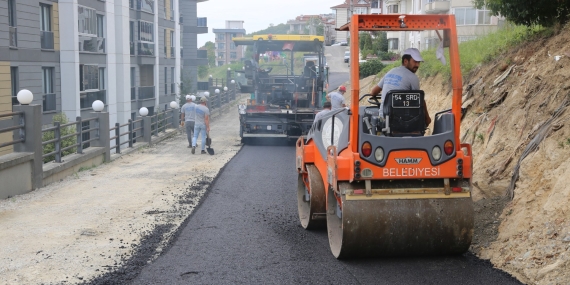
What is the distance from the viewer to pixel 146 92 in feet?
121

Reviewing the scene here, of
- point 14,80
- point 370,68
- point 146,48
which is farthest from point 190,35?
point 14,80

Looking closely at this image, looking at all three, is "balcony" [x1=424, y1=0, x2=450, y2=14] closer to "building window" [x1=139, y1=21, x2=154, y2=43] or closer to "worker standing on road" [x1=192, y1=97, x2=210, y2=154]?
"building window" [x1=139, y1=21, x2=154, y2=43]

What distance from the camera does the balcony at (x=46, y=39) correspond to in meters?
25.3

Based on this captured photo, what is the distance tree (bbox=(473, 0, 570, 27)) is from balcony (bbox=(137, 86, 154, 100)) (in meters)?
26.1

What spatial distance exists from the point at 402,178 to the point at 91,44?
24.7 meters

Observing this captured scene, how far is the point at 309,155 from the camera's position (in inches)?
340

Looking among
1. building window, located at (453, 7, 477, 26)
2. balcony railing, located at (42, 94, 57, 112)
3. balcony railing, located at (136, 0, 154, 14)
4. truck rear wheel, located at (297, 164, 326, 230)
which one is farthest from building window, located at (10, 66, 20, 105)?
building window, located at (453, 7, 477, 26)

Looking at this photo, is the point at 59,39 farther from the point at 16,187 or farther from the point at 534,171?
the point at 534,171

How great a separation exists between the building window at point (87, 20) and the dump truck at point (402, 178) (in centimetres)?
2269

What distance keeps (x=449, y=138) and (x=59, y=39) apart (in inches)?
900

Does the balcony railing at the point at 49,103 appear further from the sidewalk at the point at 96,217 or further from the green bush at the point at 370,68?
the green bush at the point at 370,68

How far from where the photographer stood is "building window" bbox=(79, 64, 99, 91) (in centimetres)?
2767

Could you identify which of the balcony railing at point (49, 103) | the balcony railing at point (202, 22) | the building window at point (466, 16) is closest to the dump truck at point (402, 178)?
the balcony railing at point (49, 103)

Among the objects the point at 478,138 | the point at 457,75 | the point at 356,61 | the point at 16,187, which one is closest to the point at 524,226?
the point at 457,75
